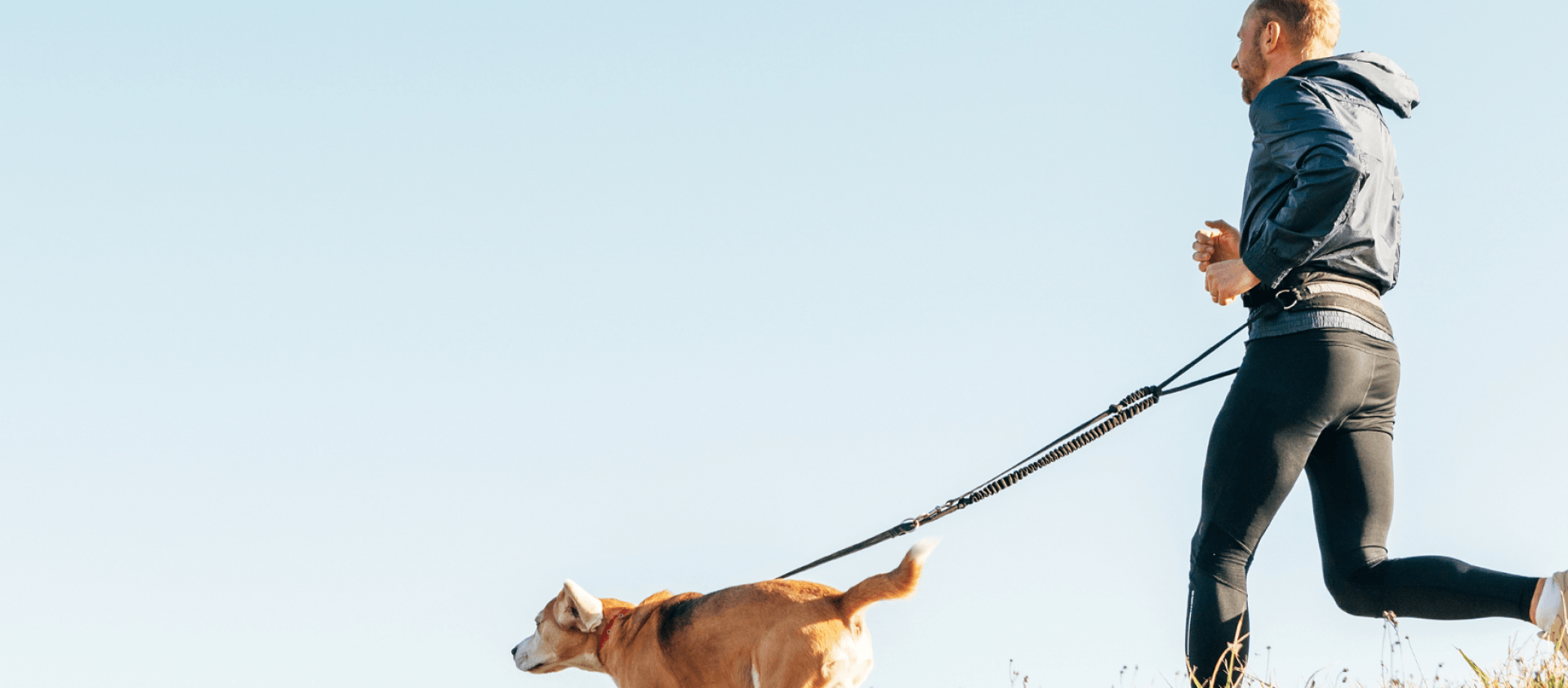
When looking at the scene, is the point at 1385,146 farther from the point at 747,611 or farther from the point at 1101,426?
the point at 747,611

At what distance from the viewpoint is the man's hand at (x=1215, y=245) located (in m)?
4.18

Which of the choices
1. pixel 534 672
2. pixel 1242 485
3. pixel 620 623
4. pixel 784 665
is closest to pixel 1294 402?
pixel 1242 485

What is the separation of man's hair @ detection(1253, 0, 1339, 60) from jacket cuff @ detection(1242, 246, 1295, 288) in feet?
2.55

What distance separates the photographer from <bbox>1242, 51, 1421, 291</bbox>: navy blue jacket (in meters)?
3.45

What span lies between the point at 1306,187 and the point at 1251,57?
79cm

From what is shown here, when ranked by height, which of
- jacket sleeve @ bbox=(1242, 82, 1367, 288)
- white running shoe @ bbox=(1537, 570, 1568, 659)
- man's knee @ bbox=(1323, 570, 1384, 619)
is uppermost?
jacket sleeve @ bbox=(1242, 82, 1367, 288)

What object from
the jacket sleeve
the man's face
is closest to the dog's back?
the jacket sleeve

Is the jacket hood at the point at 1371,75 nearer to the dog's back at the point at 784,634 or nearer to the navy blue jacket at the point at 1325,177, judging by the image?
the navy blue jacket at the point at 1325,177

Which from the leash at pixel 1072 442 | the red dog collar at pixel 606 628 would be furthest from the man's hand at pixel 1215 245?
the red dog collar at pixel 606 628

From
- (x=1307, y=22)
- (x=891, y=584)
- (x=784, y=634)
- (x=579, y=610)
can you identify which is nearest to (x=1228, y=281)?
(x=1307, y=22)

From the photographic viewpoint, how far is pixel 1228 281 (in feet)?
12.2

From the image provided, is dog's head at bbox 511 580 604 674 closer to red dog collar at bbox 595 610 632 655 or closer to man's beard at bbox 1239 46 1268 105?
red dog collar at bbox 595 610 632 655

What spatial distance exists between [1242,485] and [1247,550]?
0.21 metres

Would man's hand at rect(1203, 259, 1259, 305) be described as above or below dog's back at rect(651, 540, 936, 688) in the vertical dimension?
above
